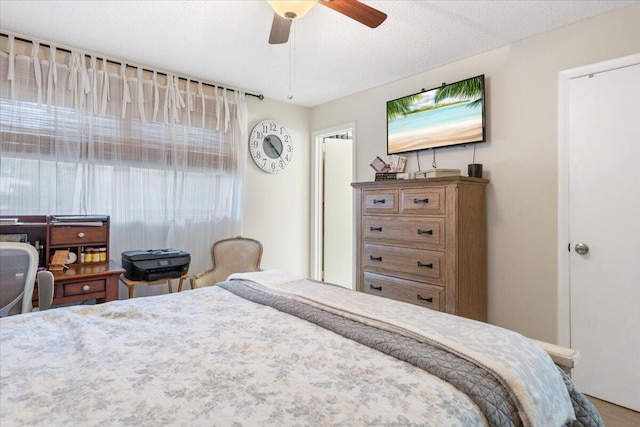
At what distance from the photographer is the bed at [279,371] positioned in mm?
801

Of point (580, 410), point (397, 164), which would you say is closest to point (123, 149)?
point (397, 164)

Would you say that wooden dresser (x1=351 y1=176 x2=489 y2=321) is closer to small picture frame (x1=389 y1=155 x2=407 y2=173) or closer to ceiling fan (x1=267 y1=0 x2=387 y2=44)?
small picture frame (x1=389 y1=155 x2=407 y2=173)

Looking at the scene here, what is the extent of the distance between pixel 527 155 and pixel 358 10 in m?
1.68

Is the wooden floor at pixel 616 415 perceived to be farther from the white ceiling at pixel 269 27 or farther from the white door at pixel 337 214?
the white door at pixel 337 214

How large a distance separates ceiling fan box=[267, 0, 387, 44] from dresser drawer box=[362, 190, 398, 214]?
1.38 meters

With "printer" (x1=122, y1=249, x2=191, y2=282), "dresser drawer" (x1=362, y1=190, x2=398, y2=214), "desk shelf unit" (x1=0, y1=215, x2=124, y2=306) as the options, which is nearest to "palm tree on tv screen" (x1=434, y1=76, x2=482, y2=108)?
"dresser drawer" (x1=362, y1=190, x2=398, y2=214)

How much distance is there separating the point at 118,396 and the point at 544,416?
3.65ft

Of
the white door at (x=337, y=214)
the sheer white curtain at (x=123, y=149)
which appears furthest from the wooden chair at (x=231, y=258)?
the white door at (x=337, y=214)

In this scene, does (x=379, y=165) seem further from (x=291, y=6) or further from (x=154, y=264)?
(x=154, y=264)

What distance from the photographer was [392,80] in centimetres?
345

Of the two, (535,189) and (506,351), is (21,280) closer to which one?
(506,351)

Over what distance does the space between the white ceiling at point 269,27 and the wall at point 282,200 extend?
0.87 metres

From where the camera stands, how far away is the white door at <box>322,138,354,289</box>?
4.50 m

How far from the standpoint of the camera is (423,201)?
2.71m
